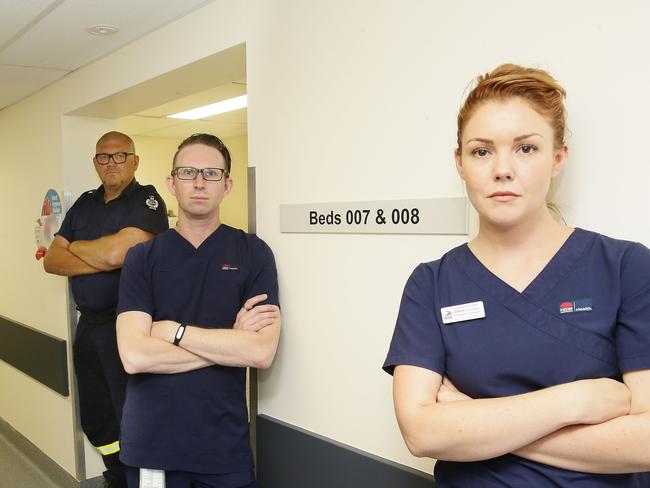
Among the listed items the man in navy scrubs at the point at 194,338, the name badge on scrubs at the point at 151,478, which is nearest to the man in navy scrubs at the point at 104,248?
the man in navy scrubs at the point at 194,338

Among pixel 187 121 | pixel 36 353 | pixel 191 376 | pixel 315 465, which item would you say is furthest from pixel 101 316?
pixel 187 121

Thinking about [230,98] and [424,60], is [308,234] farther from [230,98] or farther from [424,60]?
[230,98]

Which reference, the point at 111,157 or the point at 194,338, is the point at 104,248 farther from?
the point at 194,338

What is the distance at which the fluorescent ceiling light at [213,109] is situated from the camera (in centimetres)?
431

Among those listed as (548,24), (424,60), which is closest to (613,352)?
(548,24)

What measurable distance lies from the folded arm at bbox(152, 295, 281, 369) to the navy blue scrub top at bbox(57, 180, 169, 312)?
0.93 meters

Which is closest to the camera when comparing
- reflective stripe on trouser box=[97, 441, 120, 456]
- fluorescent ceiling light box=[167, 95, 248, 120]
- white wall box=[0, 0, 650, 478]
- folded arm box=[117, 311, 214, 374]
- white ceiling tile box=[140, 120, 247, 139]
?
white wall box=[0, 0, 650, 478]

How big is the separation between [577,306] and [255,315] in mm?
1134

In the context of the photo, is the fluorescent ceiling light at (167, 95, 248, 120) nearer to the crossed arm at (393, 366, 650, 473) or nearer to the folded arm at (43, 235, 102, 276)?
the folded arm at (43, 235, 102, 276)

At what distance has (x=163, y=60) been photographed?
100.0 inches

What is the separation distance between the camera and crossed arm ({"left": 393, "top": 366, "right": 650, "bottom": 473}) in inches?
36.5

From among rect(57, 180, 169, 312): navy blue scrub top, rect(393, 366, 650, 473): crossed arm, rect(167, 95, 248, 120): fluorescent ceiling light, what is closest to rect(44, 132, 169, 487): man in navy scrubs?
rect(57, 180, 169, 312): navy blue scrub top

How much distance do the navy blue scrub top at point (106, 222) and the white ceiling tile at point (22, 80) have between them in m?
0.97

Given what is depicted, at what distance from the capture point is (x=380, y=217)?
5.41ft
